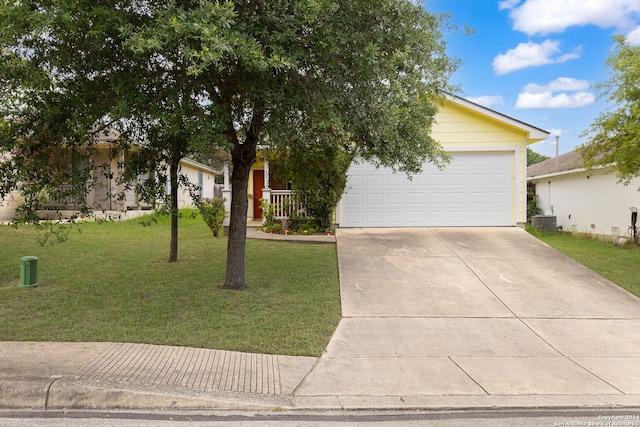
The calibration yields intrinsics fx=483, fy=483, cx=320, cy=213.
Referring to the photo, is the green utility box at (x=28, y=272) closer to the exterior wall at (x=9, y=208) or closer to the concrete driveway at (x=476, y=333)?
the concrete driveway at (x=476, y=333)

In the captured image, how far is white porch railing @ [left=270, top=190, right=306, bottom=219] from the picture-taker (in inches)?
582

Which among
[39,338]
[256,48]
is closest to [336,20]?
[256,48]

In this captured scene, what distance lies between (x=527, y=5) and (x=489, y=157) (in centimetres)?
429

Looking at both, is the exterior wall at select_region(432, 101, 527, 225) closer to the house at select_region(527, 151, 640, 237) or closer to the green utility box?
the house at select_region(527, 151, 640, 237)

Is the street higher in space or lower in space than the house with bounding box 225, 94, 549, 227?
lower

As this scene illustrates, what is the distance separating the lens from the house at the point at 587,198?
16.4 metres

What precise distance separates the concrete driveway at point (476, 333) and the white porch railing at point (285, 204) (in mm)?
3121

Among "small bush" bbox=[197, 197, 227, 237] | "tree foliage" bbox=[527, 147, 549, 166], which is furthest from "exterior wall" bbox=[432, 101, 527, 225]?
"tree foliage" bbox=[527, 147, 549, 166]

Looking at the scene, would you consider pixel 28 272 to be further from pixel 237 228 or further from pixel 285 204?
pixel 285 204

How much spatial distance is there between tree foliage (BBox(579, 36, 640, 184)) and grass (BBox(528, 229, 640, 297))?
2.15 metres

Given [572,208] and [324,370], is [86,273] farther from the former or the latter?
[572,208]

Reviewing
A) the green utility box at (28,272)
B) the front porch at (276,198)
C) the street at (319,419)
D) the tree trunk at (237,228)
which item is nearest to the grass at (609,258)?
the street at (319,419)

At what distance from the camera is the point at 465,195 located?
14656 mm

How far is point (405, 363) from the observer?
5.52 meters
